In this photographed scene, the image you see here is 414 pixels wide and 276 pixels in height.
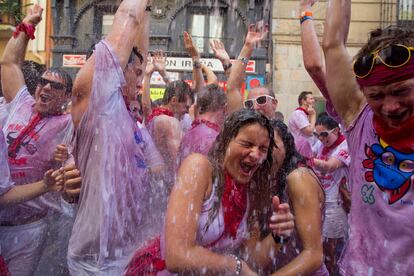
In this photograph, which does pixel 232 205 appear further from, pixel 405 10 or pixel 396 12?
pixel 405 10

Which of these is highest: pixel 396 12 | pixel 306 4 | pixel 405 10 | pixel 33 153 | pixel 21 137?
pixel 405 10

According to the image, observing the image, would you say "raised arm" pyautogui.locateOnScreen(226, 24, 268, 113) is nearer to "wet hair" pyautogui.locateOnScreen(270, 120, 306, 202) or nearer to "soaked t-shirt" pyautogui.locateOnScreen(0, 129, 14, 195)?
"wet hair" pyautogui.locateOnScreen(270, 120, 306, 202)

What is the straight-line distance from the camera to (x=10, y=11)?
18.9 metres

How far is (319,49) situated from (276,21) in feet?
49.0

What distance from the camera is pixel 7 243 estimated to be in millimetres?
3512

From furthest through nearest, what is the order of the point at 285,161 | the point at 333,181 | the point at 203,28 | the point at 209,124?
the point at 203,28, the point at 333,181, the point at 209,124, the point at 285,161

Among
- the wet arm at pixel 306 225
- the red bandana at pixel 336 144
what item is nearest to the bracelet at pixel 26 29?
the wet arm at pixel 306 225

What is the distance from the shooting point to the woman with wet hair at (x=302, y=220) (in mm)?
2486

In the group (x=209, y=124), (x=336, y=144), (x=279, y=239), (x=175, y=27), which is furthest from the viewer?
(x=175, y=27)

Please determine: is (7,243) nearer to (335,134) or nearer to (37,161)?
(37,161)

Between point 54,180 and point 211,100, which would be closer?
point 54,180

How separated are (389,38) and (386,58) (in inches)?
4.9

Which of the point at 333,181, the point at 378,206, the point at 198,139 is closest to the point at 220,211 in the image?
the point at 378,206

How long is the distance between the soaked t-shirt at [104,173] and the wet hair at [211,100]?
1.54 m
